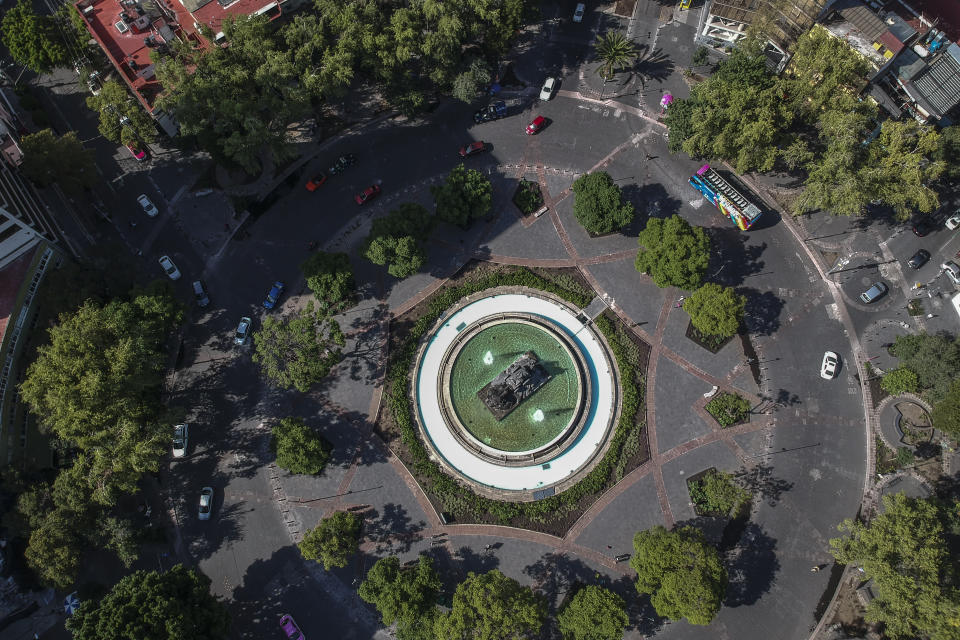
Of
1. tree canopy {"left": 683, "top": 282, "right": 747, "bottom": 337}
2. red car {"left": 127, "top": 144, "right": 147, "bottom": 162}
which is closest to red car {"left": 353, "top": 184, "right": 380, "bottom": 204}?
red car {"left": 127, "top": 144, "right": 147, "bottom": 162}

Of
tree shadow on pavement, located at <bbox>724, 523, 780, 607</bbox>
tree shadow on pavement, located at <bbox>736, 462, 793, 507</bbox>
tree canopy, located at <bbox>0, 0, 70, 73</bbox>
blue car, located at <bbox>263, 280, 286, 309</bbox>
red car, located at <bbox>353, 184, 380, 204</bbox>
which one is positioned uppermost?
tree canopy, located at <bbox>0, 0, 70, 73</bbox>

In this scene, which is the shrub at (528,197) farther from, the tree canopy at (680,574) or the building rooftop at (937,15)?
the building rooftop at (937,15)

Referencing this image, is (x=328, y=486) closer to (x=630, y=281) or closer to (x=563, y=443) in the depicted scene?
(x=563, y=443)

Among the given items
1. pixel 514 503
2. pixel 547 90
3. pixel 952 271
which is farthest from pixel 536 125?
pixel 952 271

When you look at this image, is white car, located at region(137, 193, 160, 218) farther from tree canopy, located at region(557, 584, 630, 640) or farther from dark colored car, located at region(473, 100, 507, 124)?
tree canopy, located at region(557, 584, 630, 640)

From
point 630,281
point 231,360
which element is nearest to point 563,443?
point 630,281

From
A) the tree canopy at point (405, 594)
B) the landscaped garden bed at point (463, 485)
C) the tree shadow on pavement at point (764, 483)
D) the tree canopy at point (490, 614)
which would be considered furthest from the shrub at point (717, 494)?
the tree canopy at point (405, 594)
